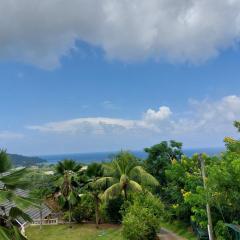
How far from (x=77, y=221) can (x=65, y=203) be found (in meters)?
2.48

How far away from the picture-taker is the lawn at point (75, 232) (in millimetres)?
29703

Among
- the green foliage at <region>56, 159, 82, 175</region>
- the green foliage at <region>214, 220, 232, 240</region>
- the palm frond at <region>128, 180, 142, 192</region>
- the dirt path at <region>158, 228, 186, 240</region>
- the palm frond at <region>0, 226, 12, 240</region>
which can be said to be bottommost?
the dirt path at <region>158, 228, 186, 240</region>

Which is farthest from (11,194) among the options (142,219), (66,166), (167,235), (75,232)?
(66,166)

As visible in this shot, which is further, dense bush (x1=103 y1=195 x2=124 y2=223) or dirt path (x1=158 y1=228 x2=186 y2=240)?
dense bush (x1=103 y1=195 x2=124 y2=223)

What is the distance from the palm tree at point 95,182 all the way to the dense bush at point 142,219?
15.3 ft

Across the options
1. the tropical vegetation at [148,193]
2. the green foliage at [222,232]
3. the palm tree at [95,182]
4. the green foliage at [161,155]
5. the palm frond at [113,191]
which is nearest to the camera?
the tropical vegetation at [148,193]

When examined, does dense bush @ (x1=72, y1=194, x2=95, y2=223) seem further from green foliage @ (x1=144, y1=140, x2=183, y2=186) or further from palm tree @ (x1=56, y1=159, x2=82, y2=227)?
green foliage @ (x1=144, y1=140, x2=183, y2=186)

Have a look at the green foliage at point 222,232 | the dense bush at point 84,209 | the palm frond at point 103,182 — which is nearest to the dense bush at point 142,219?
the palm frond at point 103,182

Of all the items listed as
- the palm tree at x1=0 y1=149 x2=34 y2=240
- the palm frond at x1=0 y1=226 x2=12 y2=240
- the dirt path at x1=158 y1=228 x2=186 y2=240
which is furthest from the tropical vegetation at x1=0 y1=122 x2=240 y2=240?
the palm frond at x1=0 y1=226 x2=12 y2=240

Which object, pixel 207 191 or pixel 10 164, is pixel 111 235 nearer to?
pixel 207 191

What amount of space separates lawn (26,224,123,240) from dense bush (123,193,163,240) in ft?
9.82

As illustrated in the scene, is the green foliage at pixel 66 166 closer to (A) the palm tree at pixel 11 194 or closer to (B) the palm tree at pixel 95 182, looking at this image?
(B) the palm tree at pixel 95 182

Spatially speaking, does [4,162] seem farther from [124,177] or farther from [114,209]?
[114,209]

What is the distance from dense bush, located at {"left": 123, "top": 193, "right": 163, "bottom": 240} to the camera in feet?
84.9
